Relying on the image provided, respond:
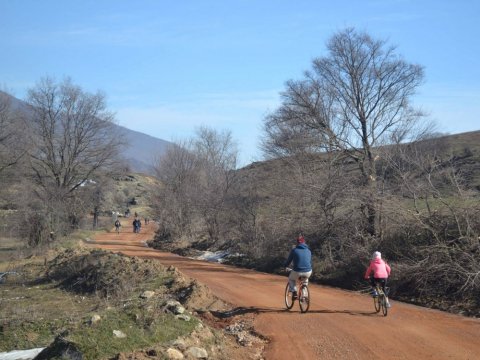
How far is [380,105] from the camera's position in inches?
1048

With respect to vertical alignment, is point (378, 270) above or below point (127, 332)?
above

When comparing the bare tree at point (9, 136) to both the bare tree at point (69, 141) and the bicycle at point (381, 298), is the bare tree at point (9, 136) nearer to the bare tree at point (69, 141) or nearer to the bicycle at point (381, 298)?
the bare tree at point (69, 141)

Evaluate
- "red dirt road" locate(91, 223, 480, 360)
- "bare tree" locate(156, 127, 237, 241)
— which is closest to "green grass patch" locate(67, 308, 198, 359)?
"red dirt road" locate(91, 223, 480, 360)

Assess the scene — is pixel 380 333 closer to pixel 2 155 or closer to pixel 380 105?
pixel 380 105

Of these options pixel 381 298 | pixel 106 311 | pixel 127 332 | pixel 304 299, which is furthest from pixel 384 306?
pixel 127 332

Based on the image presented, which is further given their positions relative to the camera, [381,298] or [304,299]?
[304,299]

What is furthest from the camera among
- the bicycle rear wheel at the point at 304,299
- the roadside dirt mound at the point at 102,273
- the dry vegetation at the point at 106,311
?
the roadside dirt mound at the point at 102,273

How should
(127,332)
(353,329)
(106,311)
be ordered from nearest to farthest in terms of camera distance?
(127,332), (106,311), (353,329)

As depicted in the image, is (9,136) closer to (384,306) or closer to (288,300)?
(288,300)

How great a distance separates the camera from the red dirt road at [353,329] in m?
10.1

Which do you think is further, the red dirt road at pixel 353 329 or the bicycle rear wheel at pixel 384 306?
the bicycle rear wheel at pixel 384 306

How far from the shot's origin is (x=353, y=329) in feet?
39.4

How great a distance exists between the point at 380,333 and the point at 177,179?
41768 millimetres

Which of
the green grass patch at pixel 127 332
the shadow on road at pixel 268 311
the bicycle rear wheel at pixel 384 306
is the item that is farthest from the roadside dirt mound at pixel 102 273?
the bicycle rear wheel at pixel 384 306
